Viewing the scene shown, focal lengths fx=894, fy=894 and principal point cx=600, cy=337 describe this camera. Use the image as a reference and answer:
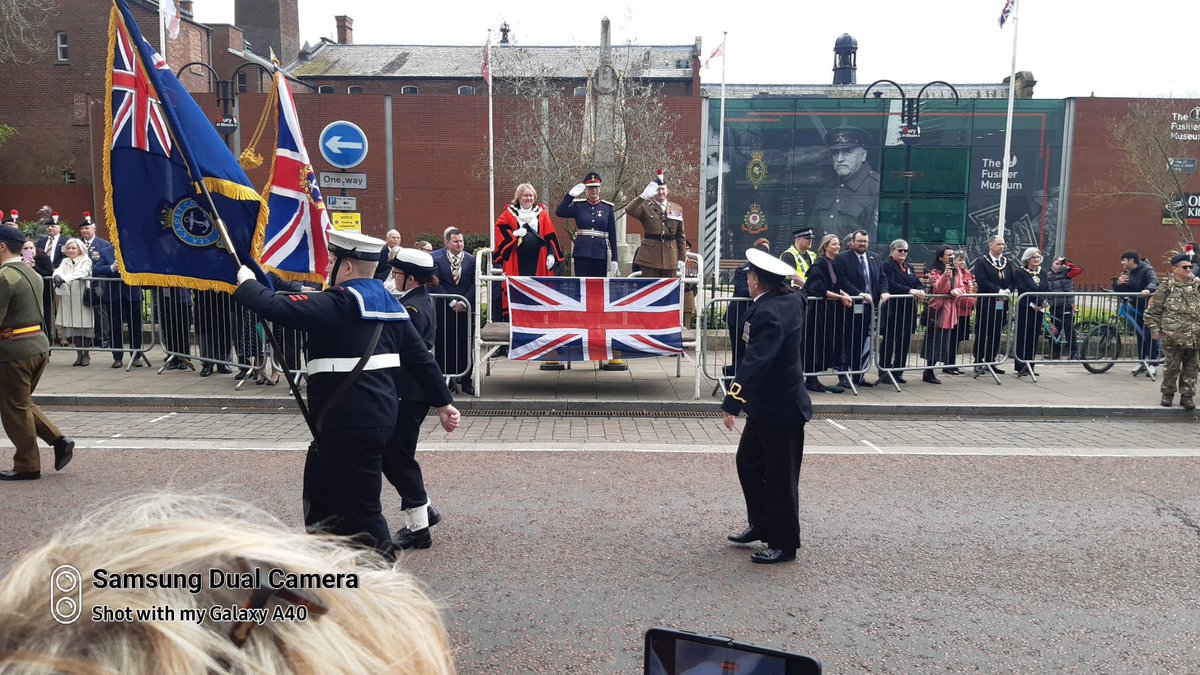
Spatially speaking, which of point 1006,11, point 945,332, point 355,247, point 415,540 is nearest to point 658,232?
point 945,332

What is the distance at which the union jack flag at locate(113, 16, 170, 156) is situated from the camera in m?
5.07

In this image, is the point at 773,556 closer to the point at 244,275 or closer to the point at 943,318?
the point at 244,275

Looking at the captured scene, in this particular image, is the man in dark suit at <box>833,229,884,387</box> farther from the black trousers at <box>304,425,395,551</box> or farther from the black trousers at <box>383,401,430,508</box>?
the black trousers at <box>304,425,395,551</box>

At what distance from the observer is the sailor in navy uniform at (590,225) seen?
451 inches

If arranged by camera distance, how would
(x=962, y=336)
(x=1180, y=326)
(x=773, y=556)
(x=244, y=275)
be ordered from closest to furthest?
(x=244, y=275), (x=773, y=556), (x=1180, y=326), (x=962, y=336)

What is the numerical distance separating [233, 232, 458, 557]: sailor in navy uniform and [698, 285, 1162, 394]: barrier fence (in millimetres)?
6415

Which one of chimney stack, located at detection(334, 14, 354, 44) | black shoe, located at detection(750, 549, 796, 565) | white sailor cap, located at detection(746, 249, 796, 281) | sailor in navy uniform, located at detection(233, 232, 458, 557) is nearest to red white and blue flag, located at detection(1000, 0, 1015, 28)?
white sailor cap, located at detection(746, 249, 796, 281)

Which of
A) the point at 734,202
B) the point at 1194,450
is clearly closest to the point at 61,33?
the point at 734,202

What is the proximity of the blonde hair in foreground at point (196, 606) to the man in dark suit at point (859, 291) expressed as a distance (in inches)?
426

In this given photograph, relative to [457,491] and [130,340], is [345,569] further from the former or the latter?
[130,340]

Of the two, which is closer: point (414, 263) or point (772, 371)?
point (772, 371)

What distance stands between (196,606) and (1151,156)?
36058 millimetres

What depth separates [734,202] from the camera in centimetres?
3400

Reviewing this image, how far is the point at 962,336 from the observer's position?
1252cm
